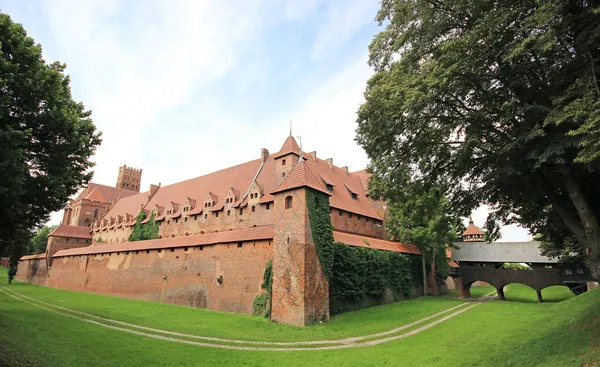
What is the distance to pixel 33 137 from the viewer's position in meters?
11.7

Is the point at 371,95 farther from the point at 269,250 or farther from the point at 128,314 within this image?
the point at 128,314

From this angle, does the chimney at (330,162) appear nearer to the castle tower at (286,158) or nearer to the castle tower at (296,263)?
the castle tower at (286,158)

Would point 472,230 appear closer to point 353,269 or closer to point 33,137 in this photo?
point 353,269

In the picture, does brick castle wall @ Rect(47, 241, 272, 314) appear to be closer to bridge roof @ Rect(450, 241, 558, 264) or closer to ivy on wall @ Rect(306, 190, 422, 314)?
ivy on wall @ Rect(306, 190, 422, 314)

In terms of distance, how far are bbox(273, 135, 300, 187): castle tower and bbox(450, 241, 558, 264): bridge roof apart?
1996 centimetres

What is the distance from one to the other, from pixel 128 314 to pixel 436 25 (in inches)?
912

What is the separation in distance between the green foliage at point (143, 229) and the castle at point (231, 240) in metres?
0.56

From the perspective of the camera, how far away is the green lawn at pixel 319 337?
1016 centimetres

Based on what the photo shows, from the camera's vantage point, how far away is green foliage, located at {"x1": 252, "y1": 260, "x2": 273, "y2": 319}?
67.4 ft

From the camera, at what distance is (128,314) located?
21828 millimetres

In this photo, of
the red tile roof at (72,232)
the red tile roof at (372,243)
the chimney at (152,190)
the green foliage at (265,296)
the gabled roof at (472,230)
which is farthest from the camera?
the gabled roof at (472,230)

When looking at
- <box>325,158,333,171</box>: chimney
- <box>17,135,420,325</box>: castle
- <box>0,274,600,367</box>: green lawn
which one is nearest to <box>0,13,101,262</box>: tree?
<box>17,135,420,325</box>: castle

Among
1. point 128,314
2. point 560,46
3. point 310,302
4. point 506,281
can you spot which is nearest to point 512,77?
point 560,46

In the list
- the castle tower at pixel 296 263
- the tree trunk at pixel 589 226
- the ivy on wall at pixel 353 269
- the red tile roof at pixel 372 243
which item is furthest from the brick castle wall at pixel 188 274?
the tree trunk at pixel 589 226
